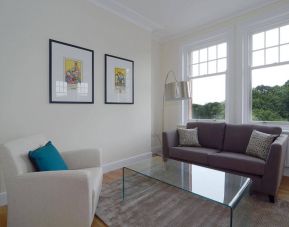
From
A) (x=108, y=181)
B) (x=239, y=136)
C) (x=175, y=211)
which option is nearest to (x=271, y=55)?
(x=239, y=136)

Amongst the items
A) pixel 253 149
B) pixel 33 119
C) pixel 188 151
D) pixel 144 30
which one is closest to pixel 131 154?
pixel 188 151

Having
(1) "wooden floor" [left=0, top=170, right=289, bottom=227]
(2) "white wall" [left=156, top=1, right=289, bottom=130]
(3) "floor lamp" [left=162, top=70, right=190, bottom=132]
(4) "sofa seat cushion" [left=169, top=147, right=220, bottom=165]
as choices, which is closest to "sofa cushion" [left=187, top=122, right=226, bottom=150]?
(4) "sofa seat cushion" [left=169, top=147, right=220, bottom=165]

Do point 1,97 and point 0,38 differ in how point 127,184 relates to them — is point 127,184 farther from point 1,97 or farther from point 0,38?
point 0,38

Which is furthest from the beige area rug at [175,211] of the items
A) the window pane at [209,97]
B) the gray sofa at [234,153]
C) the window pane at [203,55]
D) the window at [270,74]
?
the window pane at [203,55]

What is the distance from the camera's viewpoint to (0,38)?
1973mm

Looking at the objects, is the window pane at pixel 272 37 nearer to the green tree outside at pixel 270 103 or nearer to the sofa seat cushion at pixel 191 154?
the green tree outside at pixel 270 103

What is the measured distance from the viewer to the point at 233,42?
10.8ft

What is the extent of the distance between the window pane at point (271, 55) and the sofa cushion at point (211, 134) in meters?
1.30

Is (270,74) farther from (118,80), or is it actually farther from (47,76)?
(47,76)

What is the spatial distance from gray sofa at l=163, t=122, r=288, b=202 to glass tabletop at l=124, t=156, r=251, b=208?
412mm

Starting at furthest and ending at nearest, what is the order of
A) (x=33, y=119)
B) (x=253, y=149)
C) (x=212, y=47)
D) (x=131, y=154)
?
(x=212, y=47), (x=131, y=154), (x=253, y=149), (x=33, y=119)

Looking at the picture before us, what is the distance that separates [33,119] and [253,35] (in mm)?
3693

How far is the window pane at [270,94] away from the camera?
9.37 ft

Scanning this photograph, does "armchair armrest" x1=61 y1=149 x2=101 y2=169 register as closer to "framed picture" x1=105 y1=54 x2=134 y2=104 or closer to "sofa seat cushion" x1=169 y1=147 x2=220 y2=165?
"framed picture" x1=105 y1=54 x2=134 y2=104
